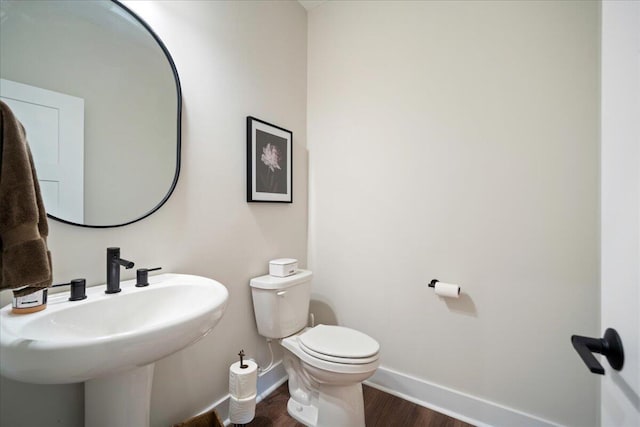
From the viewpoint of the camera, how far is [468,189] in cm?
151

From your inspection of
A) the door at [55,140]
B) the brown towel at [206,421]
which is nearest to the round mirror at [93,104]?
the door at [55,140]

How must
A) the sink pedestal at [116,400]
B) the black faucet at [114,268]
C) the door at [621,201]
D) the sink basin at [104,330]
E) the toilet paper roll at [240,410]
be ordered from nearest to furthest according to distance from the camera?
the door at [621,201] < the sink basin at [104,330] < the sink pedestal at [116,400] < the black faucet at [114,268] < the toilet paper roll at [240,410]

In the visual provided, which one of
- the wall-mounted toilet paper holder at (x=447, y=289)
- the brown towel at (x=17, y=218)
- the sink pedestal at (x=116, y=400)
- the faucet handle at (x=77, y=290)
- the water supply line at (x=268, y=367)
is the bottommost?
the water supply line at (x=268, y=367)

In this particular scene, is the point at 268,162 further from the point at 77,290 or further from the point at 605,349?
the point at 605,349

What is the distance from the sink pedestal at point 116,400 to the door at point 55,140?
57 centimetres

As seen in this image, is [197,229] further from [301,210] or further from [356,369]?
[356,369]

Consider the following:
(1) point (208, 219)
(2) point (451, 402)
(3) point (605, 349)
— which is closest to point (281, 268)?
(1) point (208, 219)

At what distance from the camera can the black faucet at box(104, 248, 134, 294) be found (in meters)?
0.95

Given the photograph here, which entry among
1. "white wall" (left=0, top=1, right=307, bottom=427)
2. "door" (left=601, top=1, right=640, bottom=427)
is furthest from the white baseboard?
"door" (left=601, top=1, right=640, bottom=427)

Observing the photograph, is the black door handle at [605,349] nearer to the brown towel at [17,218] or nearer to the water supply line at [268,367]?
the brown towel at [17,218]

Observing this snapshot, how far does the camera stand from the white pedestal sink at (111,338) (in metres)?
0.59

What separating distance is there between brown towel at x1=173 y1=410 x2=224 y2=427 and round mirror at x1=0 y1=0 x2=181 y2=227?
3.07ft

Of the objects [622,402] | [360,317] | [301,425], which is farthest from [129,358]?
[360,317]

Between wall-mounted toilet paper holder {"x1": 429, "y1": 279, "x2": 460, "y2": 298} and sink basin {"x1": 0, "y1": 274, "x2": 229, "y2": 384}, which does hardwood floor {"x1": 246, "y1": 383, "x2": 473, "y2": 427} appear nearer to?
wall-mounted toilet paper holder {"x1": 429, "y1": 279, "x2": 460, "y2": 298}
